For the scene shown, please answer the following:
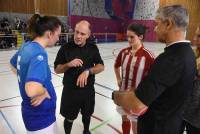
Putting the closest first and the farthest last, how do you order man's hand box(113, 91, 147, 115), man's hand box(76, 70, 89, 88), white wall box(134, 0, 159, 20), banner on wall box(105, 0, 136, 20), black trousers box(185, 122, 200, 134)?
man's hand box(113, 91, 147, 115)
black trousers box(185, 122, 200, 134)
man's hand box(76, 70, 89, 88)
banner on wall box(105, 0, 136, 20)
white wall box(134, 0, 159, 20)

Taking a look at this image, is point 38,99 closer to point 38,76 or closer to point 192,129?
point 38,76

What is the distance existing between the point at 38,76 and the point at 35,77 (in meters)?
0.03

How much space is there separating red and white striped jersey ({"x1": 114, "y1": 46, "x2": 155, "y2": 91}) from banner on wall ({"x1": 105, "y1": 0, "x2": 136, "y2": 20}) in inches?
882

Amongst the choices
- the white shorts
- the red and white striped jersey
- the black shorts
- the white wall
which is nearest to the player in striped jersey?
the red and white striped jersey

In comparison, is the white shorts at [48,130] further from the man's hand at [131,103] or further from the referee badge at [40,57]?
the man's hand at [131,103]

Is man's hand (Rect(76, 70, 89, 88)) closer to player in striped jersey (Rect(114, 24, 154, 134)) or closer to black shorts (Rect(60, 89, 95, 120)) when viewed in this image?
black shorts (Rect(60, 89, 95, 120))

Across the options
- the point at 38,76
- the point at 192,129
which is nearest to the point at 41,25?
the point at 38,76

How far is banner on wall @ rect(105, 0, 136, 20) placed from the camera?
81.0 feet

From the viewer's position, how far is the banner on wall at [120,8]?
24.7m

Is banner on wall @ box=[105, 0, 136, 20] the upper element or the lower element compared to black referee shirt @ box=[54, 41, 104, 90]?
upper

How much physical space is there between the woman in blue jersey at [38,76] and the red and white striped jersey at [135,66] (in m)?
1.18

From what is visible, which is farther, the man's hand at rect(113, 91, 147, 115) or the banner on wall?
the banner on wall

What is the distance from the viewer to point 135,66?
287cm

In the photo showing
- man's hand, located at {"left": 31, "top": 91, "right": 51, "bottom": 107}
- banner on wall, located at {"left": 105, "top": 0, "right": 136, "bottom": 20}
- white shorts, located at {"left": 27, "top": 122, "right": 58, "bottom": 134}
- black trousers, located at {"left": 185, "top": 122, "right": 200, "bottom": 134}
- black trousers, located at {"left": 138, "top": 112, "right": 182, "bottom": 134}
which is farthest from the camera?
banner on wall, located at {"left": 105, "top": 0, "right": 136, "bottom": 20}
